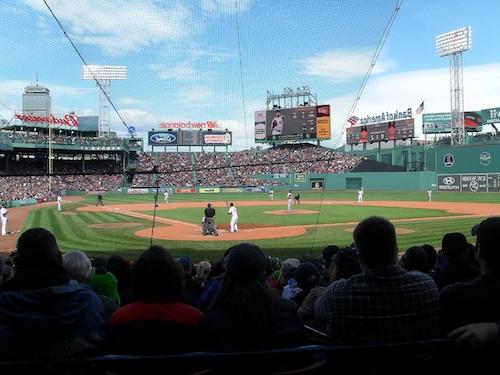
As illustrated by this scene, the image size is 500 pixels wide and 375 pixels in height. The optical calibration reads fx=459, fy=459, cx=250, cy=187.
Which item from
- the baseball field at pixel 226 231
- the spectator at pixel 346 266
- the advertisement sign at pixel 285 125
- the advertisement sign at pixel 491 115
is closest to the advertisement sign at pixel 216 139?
the advertisement sign at pixel 285 125

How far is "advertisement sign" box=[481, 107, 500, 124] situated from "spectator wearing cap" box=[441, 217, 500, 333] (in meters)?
80.1

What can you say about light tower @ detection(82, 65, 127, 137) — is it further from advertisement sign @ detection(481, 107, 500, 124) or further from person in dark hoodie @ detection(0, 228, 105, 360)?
advertisement sign @ detection(481, 107, 500, 124)

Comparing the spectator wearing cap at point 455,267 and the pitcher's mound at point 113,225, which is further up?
the spectator wearing cap at point 455,267

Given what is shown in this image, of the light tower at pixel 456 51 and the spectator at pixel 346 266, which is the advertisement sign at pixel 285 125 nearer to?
the light tower at pixel 456 51

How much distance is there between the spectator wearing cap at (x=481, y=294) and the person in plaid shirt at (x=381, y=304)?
0.10 meters

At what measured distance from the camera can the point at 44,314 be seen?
8.45ft

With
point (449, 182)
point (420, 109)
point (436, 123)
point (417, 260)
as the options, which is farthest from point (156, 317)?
point (436, 123)

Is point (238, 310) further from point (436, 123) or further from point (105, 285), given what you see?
A: point (436, 123)

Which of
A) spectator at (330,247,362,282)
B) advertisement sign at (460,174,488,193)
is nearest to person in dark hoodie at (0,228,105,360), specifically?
spectator at (330,247,362,282)

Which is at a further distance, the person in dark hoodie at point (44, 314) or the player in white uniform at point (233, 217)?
the player in white uniform at point (233, 217)

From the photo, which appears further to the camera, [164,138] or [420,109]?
[164,138]

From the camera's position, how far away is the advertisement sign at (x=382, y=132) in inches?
2783

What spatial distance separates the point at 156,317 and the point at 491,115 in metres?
81.6

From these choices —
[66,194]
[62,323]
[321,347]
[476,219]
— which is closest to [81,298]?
[62,323]
